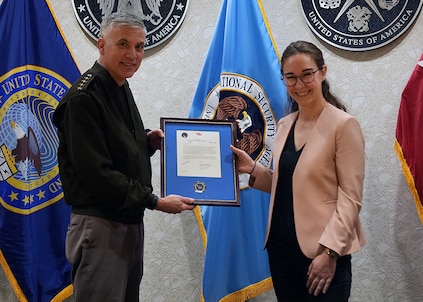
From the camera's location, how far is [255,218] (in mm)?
2377

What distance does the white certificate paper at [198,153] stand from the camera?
1964 millimetres

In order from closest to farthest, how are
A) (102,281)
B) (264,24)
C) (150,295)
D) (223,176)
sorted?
(102,281), (223,176), (264,24), (150,295)

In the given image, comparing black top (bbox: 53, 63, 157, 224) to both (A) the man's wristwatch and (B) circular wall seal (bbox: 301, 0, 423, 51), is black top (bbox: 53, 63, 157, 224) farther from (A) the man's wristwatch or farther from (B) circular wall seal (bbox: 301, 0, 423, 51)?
(B) circular wall seal (bbox: 301, 0, 423, 51)

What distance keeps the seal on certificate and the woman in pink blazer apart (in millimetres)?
285

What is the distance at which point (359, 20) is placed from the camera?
2.46 meters

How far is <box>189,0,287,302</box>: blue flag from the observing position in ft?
7.80

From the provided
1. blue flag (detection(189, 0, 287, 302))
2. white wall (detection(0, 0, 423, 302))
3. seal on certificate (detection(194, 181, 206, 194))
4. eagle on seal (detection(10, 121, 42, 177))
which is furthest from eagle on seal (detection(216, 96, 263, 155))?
eagle on seal (detection(10, 121, 42, 177))

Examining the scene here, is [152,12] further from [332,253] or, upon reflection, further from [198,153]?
[332,253]

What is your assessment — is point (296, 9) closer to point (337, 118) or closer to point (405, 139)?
point (405, 139)

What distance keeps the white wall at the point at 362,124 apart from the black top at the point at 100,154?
90 cm

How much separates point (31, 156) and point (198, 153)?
937 mm

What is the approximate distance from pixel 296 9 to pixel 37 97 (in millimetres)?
1338

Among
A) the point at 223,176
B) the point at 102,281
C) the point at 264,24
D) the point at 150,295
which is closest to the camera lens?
the point at 102,281

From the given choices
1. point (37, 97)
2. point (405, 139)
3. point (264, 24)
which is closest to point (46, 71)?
point (37, 97)
